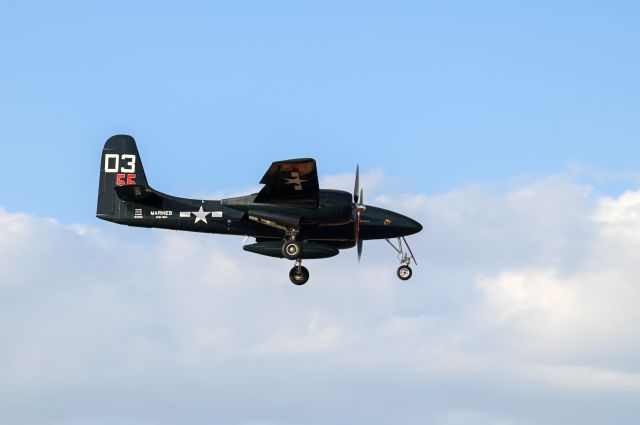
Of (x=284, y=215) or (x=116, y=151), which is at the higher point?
(x=116, y=151)

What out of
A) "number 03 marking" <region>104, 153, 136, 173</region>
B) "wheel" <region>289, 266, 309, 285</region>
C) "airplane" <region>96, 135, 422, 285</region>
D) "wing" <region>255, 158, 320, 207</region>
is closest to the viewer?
"wing" <region>255, 158, 320, 207</region>

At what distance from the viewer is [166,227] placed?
52.1 m

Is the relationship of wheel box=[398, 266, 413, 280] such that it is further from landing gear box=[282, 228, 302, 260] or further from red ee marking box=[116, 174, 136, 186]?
red ee marking box=[116, 174, 136, 186]

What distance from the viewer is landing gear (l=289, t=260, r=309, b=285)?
52.6 metres

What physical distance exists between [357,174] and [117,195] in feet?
32.4

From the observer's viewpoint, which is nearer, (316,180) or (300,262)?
(316,180)

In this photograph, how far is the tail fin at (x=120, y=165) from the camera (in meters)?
53.4

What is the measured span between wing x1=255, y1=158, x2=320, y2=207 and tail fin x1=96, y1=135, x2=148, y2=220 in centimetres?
632

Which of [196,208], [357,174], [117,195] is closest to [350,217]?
[357,174]

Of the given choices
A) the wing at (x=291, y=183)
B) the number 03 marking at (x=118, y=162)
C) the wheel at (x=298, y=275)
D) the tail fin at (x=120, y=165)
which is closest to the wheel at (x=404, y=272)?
the wheel at (x=298, y=275)

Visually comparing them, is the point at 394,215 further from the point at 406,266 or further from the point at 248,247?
the point at 248,247

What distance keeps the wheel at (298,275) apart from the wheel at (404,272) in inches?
156

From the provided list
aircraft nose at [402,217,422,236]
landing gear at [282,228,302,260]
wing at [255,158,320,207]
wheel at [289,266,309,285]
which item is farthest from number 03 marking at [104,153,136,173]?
aircraft nose at [402,217,422,236]

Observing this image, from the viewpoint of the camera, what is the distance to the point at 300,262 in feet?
172
